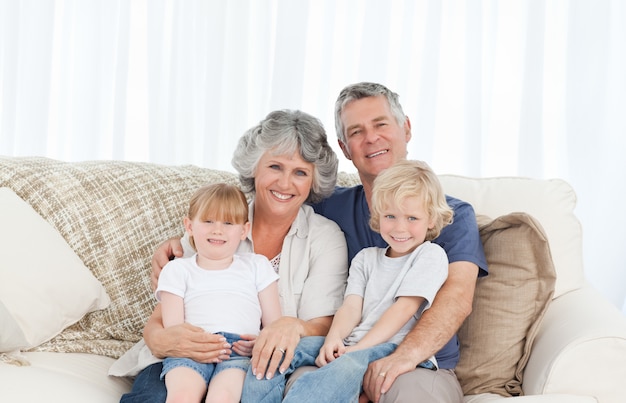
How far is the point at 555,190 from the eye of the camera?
2316mm

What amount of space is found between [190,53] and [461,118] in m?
1.50

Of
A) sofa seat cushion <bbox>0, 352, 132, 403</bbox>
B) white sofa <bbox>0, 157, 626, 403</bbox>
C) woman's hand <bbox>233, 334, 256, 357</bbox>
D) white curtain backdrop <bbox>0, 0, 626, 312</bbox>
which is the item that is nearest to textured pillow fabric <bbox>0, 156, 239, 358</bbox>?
white sofa <bbox>0, 157, 626, 403</bbox>

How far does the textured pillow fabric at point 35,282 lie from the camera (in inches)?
78.7

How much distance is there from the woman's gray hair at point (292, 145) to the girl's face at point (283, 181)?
0.06 ft

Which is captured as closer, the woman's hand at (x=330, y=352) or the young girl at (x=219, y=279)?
the woman's hand at (x=330, y=352)

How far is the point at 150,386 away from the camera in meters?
1.80

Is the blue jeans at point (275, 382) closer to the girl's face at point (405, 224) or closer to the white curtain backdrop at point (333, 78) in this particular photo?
the girl's face at point (405, 224)

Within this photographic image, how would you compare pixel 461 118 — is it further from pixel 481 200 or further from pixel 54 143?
pixel 54 143

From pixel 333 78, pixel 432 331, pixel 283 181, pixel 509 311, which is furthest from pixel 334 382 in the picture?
pixel 333 78

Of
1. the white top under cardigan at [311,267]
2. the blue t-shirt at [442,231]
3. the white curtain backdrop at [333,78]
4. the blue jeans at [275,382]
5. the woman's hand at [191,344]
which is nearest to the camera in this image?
the blue jeans at [275,382]

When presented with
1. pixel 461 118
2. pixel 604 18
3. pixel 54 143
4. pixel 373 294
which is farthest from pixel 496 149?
pixel 54 143

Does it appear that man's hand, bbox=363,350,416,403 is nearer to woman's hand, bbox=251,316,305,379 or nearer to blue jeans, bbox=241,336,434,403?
blue jeans, bbox=241,336,434,403

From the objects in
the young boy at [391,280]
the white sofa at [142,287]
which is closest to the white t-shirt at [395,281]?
the young boy at [391,280]

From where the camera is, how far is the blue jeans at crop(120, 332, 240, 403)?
69.0 inches
